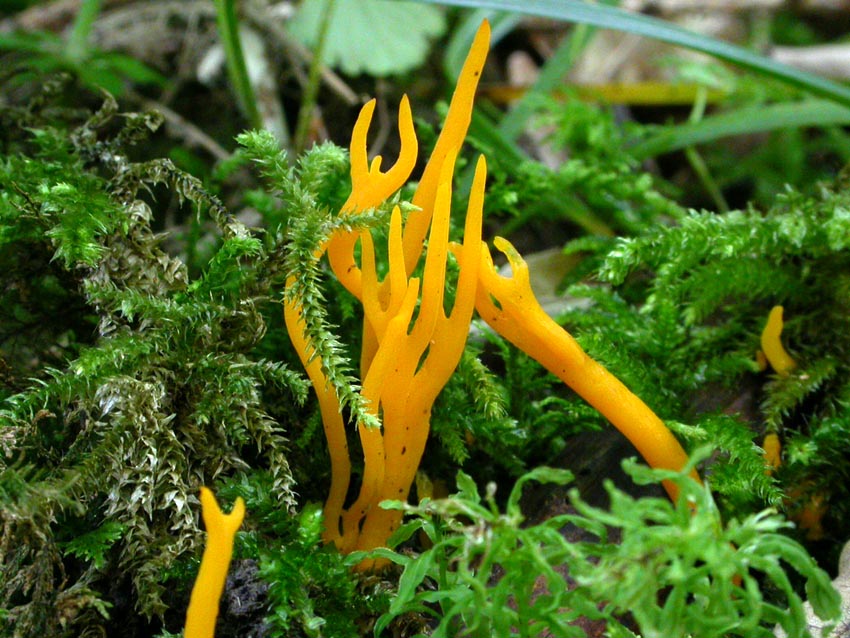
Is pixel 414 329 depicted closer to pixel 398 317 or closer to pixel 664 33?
pixel 398 317

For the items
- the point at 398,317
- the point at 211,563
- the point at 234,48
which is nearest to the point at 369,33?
the point at 234,48

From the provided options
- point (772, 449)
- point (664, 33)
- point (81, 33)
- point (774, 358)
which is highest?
point (81, 33)

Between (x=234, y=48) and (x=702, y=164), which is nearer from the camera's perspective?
(x=234, y=48)

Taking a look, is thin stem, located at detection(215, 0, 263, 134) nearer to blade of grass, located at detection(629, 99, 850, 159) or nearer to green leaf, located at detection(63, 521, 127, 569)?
blade of grass, located at detection(629, 99, 850, 159)

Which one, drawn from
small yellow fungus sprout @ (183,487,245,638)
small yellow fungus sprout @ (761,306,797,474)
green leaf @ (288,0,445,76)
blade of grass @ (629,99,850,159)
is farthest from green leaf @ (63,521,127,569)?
green leaf @ (288,0,445,76)

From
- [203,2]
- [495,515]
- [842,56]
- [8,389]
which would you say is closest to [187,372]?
[8,389]

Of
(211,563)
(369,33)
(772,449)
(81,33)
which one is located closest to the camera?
(211,563)
